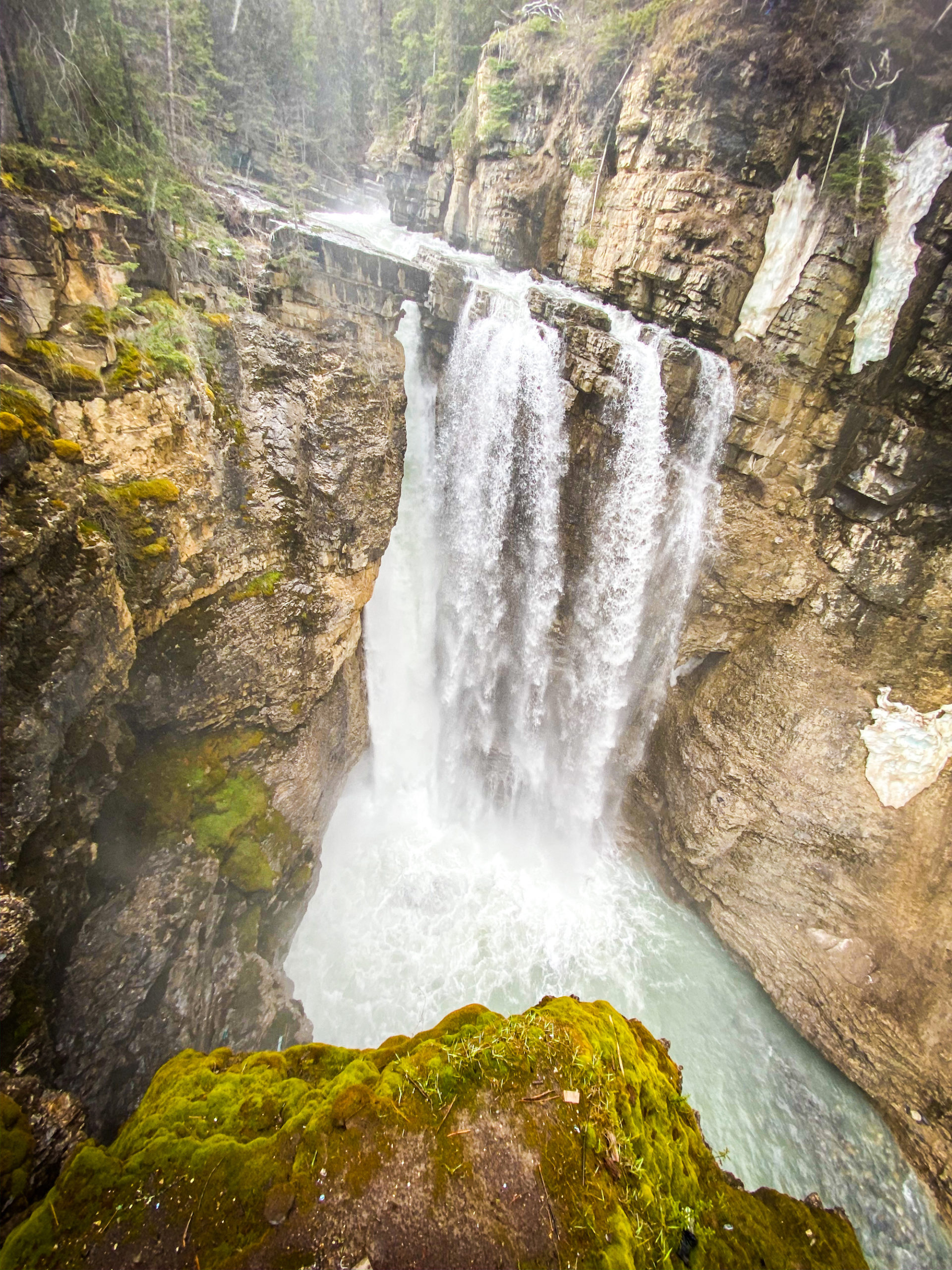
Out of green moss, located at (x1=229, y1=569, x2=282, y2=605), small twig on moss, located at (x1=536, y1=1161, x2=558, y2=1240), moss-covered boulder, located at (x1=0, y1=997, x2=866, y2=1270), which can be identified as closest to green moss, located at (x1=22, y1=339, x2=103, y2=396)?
green moss, located at (x1=229, y1=569, x2=282, y2=605)

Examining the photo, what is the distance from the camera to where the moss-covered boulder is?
3.06m

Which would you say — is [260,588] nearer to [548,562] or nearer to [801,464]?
[548,562]

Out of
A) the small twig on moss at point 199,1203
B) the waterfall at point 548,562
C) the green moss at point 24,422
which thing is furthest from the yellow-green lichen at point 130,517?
the waterfall at point 548,562

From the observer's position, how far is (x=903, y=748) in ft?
32.7

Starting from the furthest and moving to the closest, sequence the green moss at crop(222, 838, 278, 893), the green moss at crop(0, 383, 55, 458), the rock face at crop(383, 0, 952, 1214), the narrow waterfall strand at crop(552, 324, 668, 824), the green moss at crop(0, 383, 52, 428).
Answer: the narrow waterfall strand at crop(552, 324, 668, 824) → the rock face at crop(383, 0, 952, 1214) → the green moss at crop(222, 838, 278, 893) → the green moss at crop(0, 383, 52, 428) → the green moss at crop(0, 383, 55, 458)

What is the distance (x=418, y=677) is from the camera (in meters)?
13.6

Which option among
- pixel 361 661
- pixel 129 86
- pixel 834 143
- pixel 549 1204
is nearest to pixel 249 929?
pixel 361 661

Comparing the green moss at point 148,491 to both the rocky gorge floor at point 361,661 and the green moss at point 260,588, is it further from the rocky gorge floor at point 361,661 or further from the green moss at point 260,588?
the green moss at point 260,588

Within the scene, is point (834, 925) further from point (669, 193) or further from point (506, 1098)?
point (669, 193)

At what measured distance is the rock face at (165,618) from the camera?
17.6 ft

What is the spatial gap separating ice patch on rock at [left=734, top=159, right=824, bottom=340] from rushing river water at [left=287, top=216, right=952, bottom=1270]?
1.36m

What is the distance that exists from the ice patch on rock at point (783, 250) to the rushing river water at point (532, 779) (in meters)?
1.36

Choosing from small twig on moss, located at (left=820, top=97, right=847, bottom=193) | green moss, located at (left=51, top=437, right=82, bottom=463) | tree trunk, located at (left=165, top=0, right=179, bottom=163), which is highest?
small twig on moss, located at (left=820, top=97, right=847, bottom=193)

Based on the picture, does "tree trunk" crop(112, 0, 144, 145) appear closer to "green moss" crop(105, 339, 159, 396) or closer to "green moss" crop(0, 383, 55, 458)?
"green moss" crop(105, 339, 159, 396)
